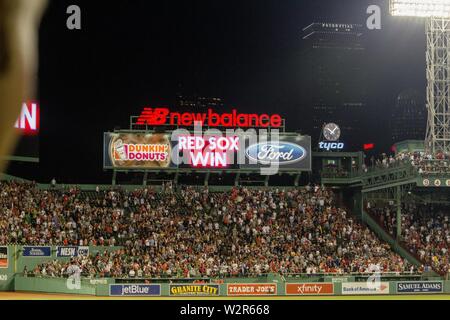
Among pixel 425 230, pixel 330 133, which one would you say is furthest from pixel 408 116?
pixel 425 230

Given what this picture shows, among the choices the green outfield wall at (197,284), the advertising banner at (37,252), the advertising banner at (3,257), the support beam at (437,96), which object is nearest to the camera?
the green outfield wall at (197,284)

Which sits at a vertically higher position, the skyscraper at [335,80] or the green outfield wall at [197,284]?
the skyscraper at [335,80]

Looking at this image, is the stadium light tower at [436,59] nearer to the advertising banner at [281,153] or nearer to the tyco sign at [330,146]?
the tyco sign at [330,146]

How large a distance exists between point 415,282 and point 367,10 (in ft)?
96.1

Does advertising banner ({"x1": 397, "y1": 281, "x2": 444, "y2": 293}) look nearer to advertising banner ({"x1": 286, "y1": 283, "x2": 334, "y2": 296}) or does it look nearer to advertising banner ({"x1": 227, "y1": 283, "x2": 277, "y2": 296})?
advertising banner ({"x1": 286, "y1": 283, "x2": 334, "y2": 296})

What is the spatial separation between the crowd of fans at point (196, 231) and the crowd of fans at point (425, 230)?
1.73 m

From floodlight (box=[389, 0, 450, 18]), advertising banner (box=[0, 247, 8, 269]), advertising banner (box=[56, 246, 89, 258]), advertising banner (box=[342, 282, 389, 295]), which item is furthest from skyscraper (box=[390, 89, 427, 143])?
advertising banner (box=[0, 247, 8, 269])

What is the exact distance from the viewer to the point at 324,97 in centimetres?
7275

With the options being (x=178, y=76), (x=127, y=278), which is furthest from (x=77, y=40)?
(x=127, y=278)

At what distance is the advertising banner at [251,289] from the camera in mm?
37406

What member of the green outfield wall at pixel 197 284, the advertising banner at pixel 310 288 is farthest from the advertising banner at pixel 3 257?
the advertising banner at pixel 310 288

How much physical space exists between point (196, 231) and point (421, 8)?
19.5 m

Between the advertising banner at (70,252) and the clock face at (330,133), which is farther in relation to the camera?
the clock face at (330,133)

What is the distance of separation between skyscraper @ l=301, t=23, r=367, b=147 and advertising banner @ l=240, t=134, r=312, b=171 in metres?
13.7
